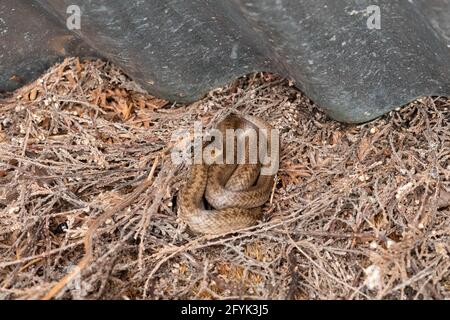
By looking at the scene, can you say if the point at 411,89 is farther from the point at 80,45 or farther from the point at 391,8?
the point at 80,45

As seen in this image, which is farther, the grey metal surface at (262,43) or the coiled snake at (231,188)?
the coiled snake at (231,188)

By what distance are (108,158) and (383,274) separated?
1.85 m

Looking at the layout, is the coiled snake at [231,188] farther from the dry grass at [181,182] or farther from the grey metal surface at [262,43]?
the grey metal surface at [262,43]

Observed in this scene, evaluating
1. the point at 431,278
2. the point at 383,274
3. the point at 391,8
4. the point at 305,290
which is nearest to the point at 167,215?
the point at 305,290

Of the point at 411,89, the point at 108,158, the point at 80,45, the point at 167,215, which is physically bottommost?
the point at 167,215

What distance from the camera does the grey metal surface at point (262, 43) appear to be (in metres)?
3.10

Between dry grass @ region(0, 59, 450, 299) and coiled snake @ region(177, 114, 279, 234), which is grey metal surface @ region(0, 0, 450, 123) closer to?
dry grass @ region(0, 59, 450, 299)

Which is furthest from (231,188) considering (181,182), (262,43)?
(262,43)

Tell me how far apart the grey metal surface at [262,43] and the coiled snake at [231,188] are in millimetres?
388

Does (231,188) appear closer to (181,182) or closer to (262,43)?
(181,182)

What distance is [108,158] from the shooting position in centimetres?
378

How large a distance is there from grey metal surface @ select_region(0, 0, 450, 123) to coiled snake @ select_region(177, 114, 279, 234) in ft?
1.27

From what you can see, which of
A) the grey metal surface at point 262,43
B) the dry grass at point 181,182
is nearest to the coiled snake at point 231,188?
the dry grass at point 181,182

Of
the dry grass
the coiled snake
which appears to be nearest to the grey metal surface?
the dry grass
